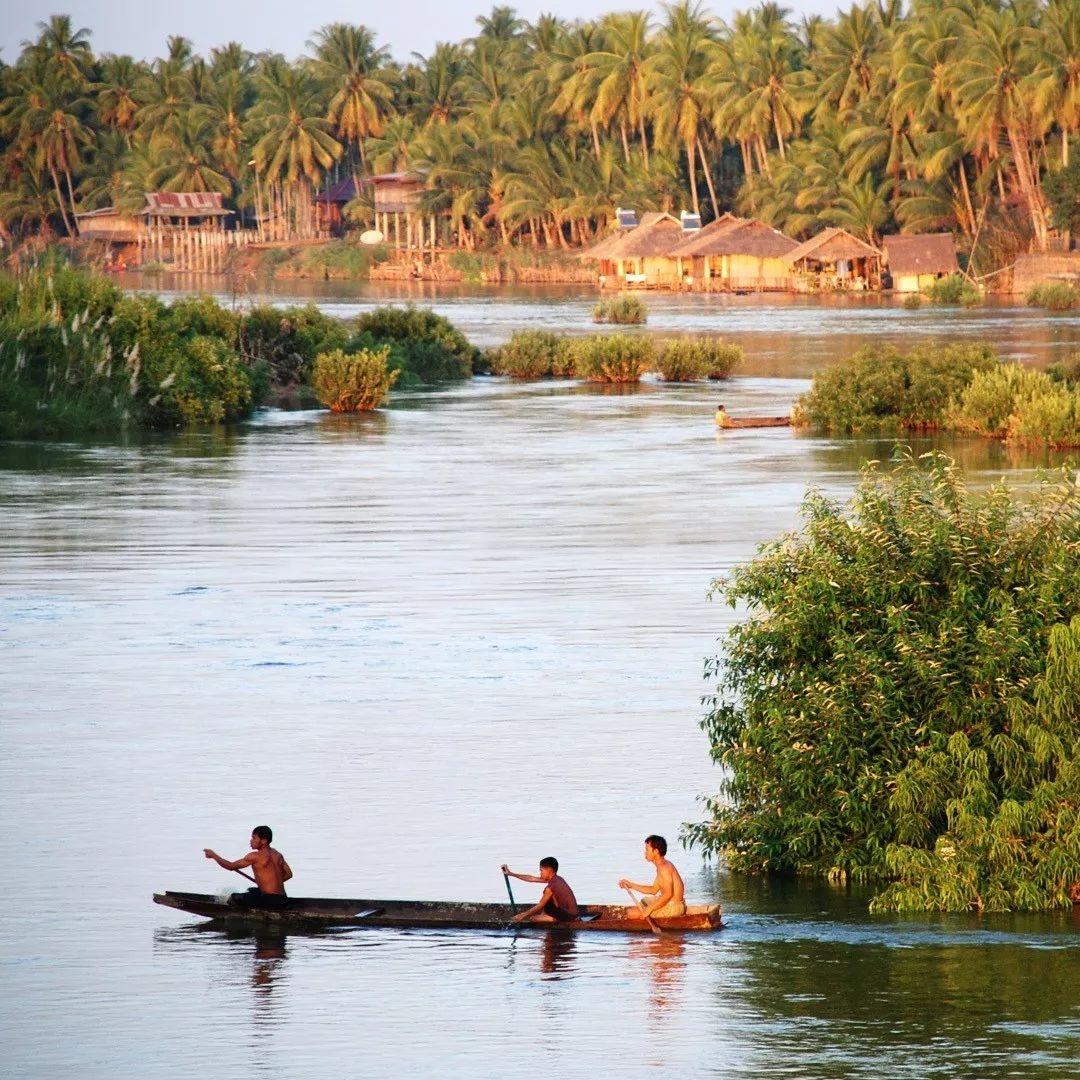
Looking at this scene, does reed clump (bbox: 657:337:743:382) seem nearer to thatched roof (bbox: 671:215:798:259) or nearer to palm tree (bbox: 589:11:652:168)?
thatched roof (bbox: 671:215:798:259)

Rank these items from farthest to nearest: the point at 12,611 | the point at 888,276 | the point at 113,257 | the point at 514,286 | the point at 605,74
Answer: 1. the point at 113,257
2. the point at 514,286
3. the point at 605,74
4. the point at 888,276
5. the point at 12,611

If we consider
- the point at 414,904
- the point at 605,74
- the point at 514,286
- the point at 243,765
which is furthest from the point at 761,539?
the point at 514,286

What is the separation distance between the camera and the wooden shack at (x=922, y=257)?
113 m

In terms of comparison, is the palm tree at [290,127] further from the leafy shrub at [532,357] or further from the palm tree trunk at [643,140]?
the leafy shrub at [532,357]

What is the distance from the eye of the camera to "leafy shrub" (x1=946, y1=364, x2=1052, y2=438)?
45219mm

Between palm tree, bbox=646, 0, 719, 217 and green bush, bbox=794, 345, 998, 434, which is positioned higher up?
palm tree, bbox=646, 0, 719, 217

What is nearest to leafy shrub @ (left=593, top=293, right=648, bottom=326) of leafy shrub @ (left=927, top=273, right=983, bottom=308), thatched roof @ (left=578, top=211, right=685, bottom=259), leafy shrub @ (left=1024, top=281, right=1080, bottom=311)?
leafy shrub @ (left=1024, top=281, right=1080, bottom=311)

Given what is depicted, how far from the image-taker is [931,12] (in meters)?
112

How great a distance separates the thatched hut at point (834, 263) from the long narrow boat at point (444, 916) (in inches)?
4042

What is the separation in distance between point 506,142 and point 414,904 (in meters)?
125

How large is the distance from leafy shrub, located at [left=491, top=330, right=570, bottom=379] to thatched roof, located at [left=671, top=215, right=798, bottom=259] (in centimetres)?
5529

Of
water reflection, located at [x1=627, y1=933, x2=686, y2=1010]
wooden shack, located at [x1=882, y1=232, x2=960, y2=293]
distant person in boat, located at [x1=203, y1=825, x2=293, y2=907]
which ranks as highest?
wooden shack, located at [x1=882, y1=232, x2=960, y2=293]

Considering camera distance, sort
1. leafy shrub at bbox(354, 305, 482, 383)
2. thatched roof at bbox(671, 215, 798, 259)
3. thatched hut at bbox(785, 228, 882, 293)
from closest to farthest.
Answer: leafy shrub at bbox(354, 305, 482, 383) < thatched hut at bbox(785, 228, 882, 293) < thatched roof at bbox(671, 215, 798, 259)

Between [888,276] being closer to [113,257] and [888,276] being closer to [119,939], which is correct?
[113,257]
